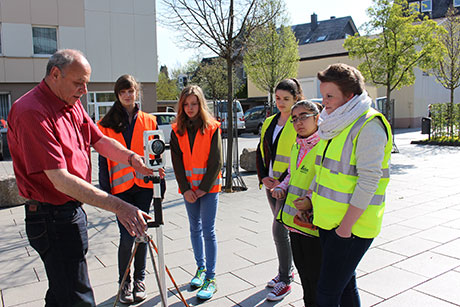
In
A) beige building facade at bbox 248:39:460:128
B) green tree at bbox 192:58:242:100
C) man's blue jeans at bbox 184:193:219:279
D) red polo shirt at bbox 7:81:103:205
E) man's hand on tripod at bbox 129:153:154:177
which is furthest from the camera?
green tree at bbox 192:58:242:100

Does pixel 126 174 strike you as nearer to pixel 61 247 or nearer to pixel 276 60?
pixel 61 247

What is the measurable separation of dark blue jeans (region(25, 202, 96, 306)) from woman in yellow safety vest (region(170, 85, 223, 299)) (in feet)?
4.62

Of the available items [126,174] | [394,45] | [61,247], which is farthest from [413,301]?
[394,45]

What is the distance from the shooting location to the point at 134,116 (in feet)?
12.4

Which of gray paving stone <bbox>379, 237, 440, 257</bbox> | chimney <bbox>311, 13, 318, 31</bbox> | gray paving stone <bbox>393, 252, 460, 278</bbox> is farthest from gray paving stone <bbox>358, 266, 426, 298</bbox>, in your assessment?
chimney <bbox>311, 13, 318, 31</bbox>

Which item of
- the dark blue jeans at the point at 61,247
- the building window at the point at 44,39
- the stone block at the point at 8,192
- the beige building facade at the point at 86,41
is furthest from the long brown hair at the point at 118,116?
the building window at the point at 44,39

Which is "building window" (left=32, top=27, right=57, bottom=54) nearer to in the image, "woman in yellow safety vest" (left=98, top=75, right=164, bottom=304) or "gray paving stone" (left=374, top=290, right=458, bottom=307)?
"woman in yellow safety vest" (left=98, top=75, right=164, bottom=304)

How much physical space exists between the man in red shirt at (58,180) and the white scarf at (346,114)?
4.20 ft

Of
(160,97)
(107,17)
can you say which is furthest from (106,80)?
(160,97)

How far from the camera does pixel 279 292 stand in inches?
140

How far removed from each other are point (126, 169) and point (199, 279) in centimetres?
128

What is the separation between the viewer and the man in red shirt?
7.45 ft

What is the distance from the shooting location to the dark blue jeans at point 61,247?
2.40 metres

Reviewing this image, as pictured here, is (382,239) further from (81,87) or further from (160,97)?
(160,97)
